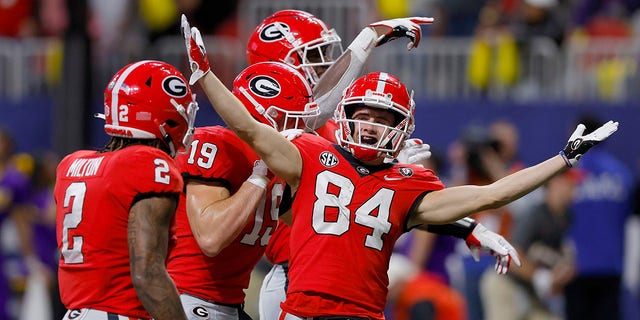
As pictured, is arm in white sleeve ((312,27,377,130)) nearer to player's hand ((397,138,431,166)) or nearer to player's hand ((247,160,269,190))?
player's hand ((397,138,431,166))

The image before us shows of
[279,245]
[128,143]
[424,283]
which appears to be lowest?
[424,283]

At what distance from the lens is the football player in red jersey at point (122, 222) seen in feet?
16.4

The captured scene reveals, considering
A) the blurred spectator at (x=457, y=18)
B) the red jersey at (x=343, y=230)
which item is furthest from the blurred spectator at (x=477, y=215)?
the red jersey at (x=343, y=230)

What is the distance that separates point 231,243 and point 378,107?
0.90m

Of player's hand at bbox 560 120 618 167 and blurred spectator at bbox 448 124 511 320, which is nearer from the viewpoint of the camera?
player's hand at bbox 560 120 618 167

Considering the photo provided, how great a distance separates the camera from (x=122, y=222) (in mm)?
5039

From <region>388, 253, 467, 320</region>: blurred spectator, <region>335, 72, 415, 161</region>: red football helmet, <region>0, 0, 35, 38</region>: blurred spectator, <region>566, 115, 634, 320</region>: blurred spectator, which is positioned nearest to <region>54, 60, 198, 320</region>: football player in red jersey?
<region>335, 72, 415, 161</region>: red football helmet

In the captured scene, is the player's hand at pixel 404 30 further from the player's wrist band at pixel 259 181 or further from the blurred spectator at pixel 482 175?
the blurred spectator at pixel 482 175

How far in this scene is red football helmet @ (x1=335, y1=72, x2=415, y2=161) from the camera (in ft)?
18.2

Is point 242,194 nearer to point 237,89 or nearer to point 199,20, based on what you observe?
point 237,89

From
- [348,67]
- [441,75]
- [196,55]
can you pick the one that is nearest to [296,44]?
[348,67]

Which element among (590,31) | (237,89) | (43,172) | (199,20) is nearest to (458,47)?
(590,31)

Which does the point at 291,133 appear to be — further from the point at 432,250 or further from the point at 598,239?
the point at 598,239

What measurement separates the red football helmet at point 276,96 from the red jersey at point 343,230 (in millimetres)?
271
